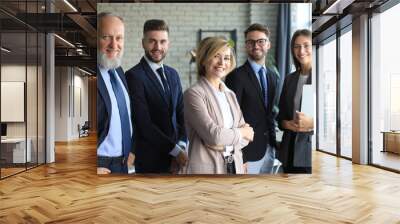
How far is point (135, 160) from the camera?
265 inches

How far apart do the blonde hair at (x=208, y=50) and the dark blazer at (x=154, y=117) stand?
0.42 metres

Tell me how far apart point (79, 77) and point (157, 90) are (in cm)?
1359

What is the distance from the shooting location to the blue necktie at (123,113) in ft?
22.0

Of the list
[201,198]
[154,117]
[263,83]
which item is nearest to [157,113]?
[154,117]

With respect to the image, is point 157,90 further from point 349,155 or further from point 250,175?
point 349,155

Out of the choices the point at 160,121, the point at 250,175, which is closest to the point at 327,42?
the point at 250,175

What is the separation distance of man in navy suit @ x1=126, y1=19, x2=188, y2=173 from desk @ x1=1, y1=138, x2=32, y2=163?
2.40 meters

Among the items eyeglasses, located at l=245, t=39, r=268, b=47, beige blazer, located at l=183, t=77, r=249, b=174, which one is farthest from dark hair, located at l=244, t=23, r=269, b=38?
beige blazer, located at l=183, t=77, r=249, b=174

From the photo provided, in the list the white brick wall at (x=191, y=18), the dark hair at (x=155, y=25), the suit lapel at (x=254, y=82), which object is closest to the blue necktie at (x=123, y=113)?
the white brick wall at (x=191, y=18)

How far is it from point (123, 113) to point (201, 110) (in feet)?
4.17

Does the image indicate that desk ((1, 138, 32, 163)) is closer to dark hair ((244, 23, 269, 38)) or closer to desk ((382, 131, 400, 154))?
dark hair ((244, 23, 269, 38))

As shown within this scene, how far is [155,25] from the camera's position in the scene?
6.89 metres

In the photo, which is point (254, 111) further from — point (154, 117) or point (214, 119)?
point (154, 117)

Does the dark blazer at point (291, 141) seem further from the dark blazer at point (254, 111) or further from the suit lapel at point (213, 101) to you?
the suit lapel at point (213, 101)
